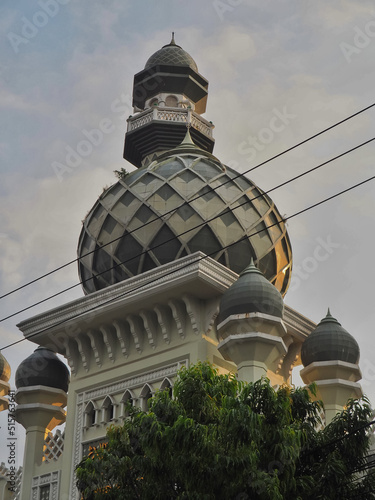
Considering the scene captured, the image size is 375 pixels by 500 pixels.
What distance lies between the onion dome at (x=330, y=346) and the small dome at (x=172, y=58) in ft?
33.0

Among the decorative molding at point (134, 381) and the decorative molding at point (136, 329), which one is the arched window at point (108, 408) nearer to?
the decorative molding at point (134, 381)

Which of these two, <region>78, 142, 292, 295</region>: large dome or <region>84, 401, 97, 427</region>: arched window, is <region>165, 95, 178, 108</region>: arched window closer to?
<region>78, 142, 292, 295</region>: large dome

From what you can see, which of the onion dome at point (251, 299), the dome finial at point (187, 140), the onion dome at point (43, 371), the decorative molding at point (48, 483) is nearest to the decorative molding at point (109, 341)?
the onion dome at point (43, 371)

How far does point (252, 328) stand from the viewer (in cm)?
1727

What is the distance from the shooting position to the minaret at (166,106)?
2502 centimetres

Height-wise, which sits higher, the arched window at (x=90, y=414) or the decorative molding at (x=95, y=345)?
the decorative molding at (x=95, y=345)

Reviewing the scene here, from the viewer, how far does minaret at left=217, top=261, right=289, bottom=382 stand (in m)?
17.2

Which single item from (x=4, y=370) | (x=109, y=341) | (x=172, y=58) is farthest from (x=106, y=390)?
(x=172, y=58)

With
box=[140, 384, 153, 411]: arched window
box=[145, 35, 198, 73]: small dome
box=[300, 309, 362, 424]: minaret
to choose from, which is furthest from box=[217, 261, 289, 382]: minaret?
box=[145, 35, 198, 73]: small dome

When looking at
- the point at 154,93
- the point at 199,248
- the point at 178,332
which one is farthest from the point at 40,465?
the point at 154,93

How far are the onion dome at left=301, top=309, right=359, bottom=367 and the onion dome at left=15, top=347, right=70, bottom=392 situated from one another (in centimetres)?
540

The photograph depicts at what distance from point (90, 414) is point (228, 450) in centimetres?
823

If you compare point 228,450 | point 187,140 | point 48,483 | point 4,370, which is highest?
point 187,140

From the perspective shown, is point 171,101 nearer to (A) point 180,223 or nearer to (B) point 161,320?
(A) point 180,223
